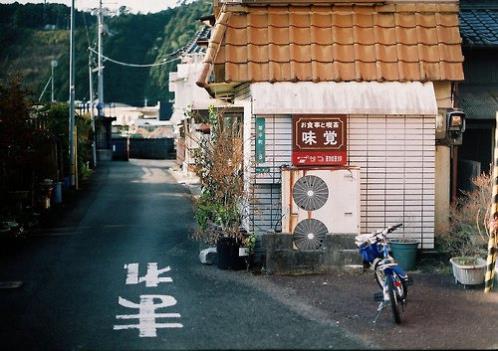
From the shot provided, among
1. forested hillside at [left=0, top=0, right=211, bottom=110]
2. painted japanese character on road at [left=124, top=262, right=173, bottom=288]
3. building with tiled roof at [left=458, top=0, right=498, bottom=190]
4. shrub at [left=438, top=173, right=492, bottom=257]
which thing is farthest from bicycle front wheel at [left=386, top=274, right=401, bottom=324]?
forested hillside at [left=0, top=0, right=211, bottom=110]

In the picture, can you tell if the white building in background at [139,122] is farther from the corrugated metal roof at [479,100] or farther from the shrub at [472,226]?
the shrub at [472,226]

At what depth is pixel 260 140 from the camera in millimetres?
14133

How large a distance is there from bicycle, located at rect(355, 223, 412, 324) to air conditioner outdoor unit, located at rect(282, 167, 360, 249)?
3396 mm

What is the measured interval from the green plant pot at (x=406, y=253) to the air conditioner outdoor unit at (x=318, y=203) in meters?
0.87

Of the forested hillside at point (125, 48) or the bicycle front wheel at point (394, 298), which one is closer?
the bicycle front wheel at point (394, 298)

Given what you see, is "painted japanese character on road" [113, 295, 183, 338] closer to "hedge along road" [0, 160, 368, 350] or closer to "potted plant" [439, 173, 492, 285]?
"hedge along road" [0, 160, 368, 350]

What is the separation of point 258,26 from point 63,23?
215ft

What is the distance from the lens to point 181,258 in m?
15.1

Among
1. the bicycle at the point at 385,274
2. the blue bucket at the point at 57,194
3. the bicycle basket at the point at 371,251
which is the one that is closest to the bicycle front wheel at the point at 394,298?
the bicycle at the point at 385,274

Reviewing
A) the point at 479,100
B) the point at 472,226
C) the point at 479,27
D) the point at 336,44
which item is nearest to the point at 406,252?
the point at 472,226

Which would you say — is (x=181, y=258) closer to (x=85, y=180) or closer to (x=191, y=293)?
(x=191, y=293)

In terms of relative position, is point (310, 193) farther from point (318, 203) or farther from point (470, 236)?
point (470, 236)

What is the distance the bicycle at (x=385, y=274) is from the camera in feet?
32.0

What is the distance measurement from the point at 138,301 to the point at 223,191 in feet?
12.8
